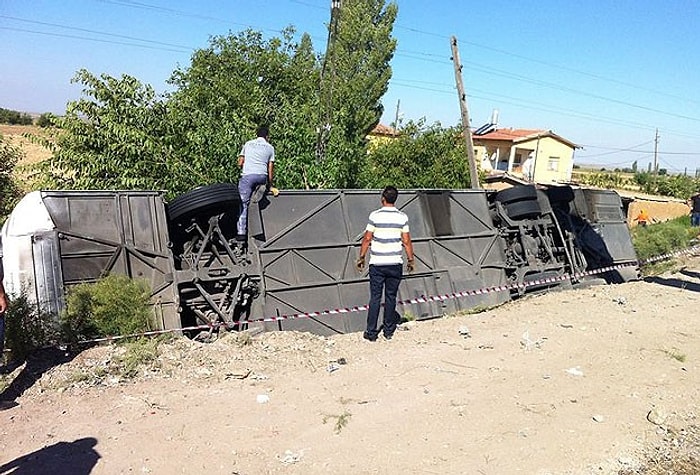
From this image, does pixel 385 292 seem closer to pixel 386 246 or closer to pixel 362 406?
pixel 386 246

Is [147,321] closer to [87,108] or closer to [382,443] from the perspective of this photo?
[382,443]

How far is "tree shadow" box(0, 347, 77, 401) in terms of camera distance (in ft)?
15.8

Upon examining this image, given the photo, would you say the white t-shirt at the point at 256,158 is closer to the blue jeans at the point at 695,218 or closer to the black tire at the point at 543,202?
the black tire at the point at 543,202

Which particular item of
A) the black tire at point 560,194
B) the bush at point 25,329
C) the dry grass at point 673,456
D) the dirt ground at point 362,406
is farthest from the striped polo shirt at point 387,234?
the black tire at point 560,194

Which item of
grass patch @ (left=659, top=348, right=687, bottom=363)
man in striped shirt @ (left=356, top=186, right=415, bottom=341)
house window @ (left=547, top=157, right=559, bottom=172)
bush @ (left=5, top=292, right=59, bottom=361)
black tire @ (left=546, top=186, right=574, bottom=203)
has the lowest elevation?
grass patch @ (left=659, top=348, right=687, bottom=363)

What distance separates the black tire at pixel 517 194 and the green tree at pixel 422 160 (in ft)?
33.3

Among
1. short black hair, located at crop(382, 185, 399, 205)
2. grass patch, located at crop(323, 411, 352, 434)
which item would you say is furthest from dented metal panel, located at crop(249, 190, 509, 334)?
grass patch, located at crop(323, 411, 352, 434)

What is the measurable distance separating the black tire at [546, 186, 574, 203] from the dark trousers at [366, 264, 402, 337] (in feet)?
20.2

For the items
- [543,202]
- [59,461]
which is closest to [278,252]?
[59,461]

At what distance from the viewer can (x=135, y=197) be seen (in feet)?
23.1

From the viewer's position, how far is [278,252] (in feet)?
25.3

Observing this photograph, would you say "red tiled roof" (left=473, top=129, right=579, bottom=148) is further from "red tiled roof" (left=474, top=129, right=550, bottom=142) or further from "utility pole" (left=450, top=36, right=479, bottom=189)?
"utility pole" (left=450, top=36, right=479, bottom=189)

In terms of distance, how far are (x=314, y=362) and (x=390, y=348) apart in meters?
1.01

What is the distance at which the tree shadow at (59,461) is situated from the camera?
146 inches
